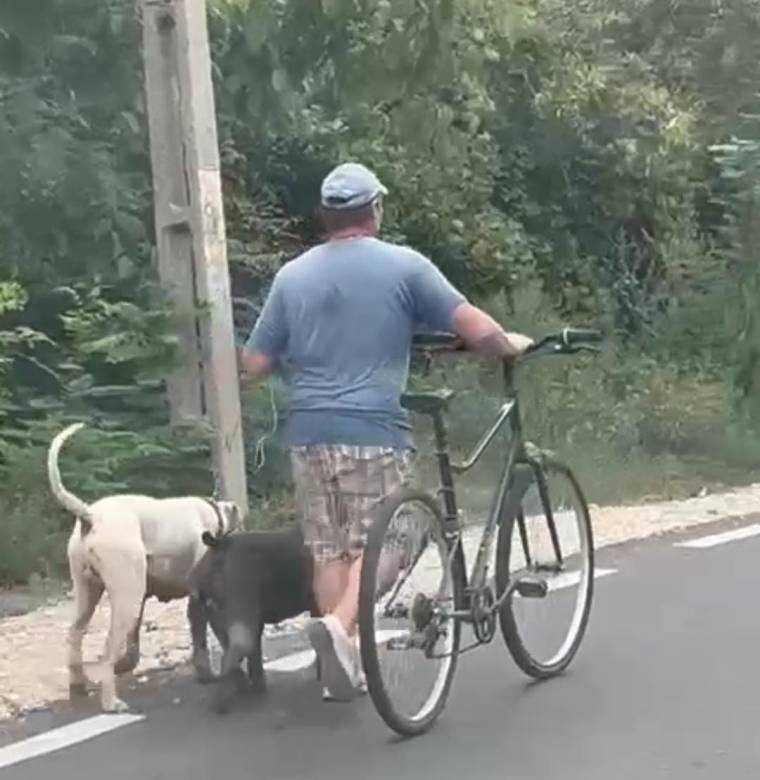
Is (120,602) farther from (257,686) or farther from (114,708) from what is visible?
(257,686)

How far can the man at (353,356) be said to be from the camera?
6.57 metres

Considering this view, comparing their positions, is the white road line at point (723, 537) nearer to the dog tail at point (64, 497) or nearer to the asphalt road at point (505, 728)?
the asphalt road at point (505, 728)

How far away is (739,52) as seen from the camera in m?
20.2

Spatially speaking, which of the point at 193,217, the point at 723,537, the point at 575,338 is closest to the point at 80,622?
the point at 575,338

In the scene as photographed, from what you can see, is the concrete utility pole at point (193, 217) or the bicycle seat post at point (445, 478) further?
the concrete utility pole at point (193, 217)

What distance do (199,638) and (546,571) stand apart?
4.18ft

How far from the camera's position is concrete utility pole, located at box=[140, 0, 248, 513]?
9.63 m

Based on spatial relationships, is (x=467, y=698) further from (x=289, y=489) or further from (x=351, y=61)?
(x=351, y=61)

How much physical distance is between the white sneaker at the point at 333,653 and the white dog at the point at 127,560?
73cm

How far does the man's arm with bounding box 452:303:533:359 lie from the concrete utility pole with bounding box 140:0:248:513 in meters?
3.38

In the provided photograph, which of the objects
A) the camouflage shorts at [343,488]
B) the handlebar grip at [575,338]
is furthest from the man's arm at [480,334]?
the camouflage shorts at [343,488]

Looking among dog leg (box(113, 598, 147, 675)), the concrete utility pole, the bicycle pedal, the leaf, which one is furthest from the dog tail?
the leaf

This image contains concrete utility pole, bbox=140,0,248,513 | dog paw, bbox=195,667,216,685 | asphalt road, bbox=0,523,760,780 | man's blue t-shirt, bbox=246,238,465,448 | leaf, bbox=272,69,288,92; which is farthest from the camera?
leaf, bbox=272,69,288,92

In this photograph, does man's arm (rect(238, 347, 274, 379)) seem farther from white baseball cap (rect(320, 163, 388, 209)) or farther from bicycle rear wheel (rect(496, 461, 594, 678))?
bicycle rear wheel (rect(496, 461, 594, 678))
